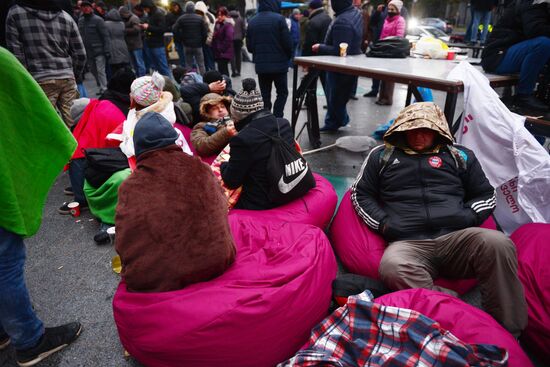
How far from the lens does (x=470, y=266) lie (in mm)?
2096

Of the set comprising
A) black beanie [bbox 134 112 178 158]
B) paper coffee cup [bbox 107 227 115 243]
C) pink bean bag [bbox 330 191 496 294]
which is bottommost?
paper coffee cup [bbox 107 227 115 243]

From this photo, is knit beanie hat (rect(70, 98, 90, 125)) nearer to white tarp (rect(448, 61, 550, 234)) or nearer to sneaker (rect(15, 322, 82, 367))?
sneaker (rect(15, 322, 82, 367))

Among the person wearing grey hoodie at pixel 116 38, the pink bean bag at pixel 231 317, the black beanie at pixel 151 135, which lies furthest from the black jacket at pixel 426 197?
the person wearing grey hoodie at pixel 116 38

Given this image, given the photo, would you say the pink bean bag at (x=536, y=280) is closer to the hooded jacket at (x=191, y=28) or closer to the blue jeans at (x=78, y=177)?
the blue jeans at (x=78, y=177)

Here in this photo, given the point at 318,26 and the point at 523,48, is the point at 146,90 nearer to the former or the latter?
the point at 523,48

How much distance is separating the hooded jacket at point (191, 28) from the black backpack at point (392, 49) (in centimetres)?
445

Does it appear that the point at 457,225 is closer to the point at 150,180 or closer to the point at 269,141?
the point at 269,141

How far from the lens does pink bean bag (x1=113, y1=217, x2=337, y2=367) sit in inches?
65.0

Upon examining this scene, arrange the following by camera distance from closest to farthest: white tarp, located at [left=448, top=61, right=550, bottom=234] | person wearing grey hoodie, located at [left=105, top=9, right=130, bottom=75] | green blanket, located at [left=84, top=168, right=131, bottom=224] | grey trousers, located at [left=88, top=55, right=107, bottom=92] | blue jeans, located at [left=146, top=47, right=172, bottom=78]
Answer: white tarp, located at [left=448, top=61, right=550, bottom=234], green blanket, located at [left=84, top=168, right=131, bottom=224], person wearing grey hoodie, located at [left=105, top=9, right=130, bottom=75], grey trousers, located at [left=88, top=55, right=107, bottom=92], blue jeans, located at [left=146, top=47, right=172, bottom=78]

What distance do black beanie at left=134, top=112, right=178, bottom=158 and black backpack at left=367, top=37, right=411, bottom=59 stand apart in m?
4.05

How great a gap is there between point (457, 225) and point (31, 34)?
453 cm

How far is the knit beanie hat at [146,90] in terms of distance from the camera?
121 inches

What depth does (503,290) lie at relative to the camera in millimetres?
1907

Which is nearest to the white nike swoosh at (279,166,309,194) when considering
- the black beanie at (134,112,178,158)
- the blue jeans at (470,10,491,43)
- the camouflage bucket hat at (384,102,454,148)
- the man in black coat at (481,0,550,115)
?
the camouflage bucket hat at (384,102,454,148)
